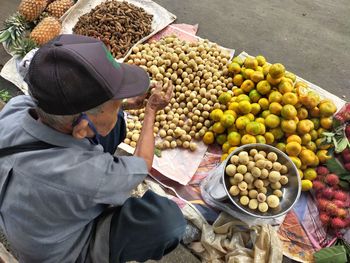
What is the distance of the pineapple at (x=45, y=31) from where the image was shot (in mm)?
2500

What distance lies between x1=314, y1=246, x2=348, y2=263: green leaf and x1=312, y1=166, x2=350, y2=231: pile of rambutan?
0.13 metres

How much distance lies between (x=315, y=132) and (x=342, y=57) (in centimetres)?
115

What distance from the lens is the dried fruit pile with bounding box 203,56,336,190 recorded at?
1.92 m

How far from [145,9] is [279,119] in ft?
5.49

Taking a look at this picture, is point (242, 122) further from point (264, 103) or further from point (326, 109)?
point (326, 109)

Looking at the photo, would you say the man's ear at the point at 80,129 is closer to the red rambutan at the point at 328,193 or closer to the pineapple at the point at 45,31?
the red rambutan at the point at 328,193

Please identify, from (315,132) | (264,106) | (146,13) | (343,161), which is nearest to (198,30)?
(146,13)

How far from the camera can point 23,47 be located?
2.45m

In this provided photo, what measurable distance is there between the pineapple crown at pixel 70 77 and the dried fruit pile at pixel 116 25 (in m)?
1.56

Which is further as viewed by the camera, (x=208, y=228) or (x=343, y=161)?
(x=343, y=161)

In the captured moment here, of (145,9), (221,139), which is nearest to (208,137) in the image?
(221,139)

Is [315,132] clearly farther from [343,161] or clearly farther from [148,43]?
[148,43]

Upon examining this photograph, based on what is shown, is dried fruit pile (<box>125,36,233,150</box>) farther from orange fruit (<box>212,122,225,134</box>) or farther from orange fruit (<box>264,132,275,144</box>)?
orange fruit (<box>264,132,275,144</box>)

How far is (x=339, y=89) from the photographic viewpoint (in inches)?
101
